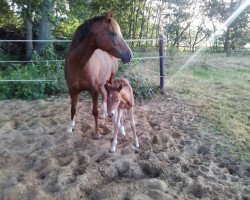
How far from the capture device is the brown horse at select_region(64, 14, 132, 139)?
13.0ft

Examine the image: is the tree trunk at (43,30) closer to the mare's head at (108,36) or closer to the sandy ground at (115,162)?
the sandy ground at (115,162)

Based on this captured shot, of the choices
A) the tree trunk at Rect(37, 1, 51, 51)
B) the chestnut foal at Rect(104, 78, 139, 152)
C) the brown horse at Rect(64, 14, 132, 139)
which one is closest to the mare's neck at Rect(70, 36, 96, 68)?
the brown horse at Rect(64, 14, 132, 139)

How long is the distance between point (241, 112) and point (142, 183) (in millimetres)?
3280

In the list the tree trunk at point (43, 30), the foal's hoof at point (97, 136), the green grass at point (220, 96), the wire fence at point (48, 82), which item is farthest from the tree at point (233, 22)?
the foal's hoof at point (97, 136)

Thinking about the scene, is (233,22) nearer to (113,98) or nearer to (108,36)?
(108,36)

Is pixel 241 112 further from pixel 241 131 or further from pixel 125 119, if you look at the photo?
pixel 125 119

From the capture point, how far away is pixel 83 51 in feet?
13.8

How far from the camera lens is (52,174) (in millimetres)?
A: 3365

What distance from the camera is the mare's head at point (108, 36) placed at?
3939 millimetres

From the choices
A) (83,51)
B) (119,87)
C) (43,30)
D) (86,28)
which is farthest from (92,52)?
(43,30)

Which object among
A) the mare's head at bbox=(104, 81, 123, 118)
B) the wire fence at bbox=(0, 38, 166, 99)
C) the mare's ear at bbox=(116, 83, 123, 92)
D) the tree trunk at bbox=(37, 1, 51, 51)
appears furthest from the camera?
the tree trunk at bbox=(37, 1, 51, 51)

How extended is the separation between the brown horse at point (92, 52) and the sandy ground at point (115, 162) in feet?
1.62

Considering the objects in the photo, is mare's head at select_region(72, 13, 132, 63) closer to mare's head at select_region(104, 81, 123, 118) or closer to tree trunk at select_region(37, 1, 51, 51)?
mare's head at select_region(104, 81, 123, 118)

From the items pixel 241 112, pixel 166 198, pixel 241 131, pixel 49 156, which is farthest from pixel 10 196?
pixel 241 112
